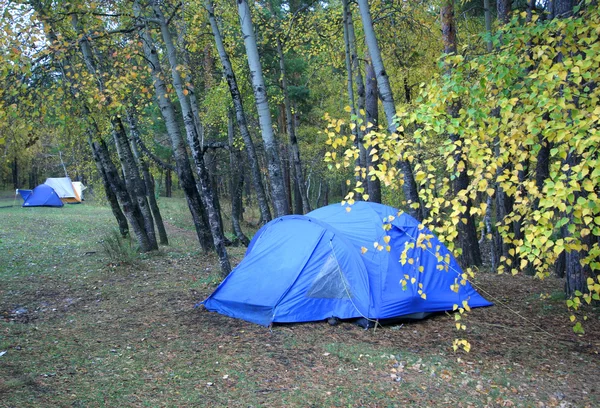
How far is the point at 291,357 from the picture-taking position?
225 inches

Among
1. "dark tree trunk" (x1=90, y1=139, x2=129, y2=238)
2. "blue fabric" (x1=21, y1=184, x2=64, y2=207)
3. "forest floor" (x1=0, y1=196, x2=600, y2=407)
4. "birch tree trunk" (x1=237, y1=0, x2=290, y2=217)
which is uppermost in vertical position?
"birch tree trunk" (x1=237, y1=0, x2=290, y2=217)

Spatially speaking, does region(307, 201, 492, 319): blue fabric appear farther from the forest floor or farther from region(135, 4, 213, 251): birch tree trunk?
region(135, 4, 213, 251): birch tree trunk

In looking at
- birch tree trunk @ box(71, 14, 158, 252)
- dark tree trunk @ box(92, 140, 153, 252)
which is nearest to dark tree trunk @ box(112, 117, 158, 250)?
birch tree trunk @ box(71, 14, 158, 252)

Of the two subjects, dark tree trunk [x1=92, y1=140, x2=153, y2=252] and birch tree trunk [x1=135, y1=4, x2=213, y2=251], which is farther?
dark tree trunk [x1=92, y1=140, x2=153, y2=252]

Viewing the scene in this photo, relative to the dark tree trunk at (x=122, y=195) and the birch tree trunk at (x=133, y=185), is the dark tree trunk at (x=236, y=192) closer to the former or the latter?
the birch tree trunk at (x=133, y=185)

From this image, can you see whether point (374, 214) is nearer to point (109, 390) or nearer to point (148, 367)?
point (148, 367)

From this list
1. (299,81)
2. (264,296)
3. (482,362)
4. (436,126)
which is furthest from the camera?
(299,81)

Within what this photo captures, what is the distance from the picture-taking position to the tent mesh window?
709 cm

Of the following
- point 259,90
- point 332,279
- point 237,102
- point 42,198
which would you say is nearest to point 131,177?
point 237,102

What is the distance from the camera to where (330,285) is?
7148 millimetres

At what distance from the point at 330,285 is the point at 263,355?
179 centimetres

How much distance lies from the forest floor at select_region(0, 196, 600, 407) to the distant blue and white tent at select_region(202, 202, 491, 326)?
0.24m

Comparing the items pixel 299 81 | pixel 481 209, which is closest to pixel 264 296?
pixel 481 209

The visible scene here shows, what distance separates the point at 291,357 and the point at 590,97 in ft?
13.6
